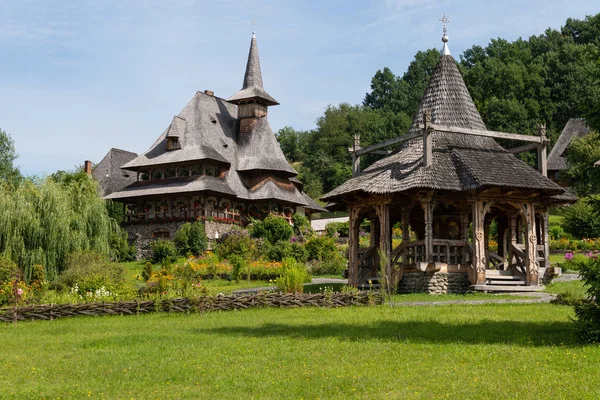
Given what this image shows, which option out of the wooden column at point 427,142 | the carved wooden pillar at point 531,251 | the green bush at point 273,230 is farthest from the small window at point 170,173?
the carved wooden pillar at point 531,251

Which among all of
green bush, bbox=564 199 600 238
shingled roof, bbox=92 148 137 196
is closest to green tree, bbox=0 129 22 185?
shingled roof, bbox=92 148 137 196

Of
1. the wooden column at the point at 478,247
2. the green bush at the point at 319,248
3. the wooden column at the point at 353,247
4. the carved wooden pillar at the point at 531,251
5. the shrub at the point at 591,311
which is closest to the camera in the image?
the shrub at the point at 591,311

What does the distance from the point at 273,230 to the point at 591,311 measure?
107 feet

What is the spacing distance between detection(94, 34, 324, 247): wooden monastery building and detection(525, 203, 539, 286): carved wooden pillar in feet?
88.2

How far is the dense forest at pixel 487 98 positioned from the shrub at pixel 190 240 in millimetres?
27018

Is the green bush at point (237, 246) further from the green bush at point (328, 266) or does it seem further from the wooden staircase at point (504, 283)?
the wooden staircase at point (504, 283)

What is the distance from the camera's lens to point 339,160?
308 feet

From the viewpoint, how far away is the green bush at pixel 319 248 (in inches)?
1555

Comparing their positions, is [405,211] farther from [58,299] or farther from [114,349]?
[114,349]

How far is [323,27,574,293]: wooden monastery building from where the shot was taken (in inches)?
957

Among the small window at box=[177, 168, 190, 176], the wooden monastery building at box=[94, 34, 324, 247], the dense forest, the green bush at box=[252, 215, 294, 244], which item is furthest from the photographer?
the dense forest

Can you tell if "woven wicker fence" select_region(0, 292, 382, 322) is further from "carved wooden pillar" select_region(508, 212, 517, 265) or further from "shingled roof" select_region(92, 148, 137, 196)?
"shingled roof" select_region(92, 148, 137, 196)

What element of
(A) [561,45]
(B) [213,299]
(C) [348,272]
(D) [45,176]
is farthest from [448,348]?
(A) [561,45]

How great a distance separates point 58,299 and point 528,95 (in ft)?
205
